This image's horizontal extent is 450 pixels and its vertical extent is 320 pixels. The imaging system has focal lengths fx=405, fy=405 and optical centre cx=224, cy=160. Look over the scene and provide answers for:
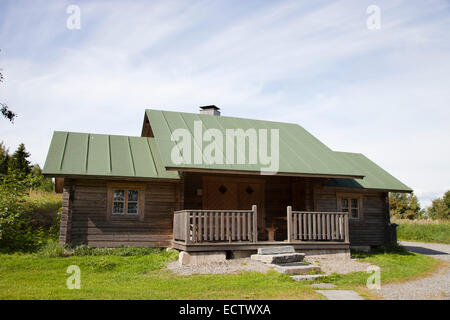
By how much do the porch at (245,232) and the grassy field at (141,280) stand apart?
1200 millimetres

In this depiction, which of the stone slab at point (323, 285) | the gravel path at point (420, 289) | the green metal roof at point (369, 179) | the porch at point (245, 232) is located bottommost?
the gravel path at point (420, 289)

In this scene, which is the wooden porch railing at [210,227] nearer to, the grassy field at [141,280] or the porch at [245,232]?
the porch at [245,232]

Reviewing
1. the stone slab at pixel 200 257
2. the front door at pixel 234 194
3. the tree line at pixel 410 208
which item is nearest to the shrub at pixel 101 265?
the stone slab at pixel 200 257

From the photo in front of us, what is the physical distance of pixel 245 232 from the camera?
558 inches

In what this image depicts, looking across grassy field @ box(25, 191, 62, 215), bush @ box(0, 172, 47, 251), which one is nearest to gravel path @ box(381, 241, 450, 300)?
bush @ box(0, 172, 47, 251)

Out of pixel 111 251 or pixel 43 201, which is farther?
pixel 43 201

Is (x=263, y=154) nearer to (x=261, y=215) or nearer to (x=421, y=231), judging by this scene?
(x=261, y=215)

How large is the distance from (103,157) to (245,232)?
621 centimetres

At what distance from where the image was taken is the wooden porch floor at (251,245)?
13.3 meters

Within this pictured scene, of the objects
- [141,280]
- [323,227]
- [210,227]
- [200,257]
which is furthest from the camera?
[323,227]

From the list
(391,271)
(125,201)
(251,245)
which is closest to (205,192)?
(125,201)

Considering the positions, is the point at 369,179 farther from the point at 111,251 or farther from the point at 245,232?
the point at 111,251
